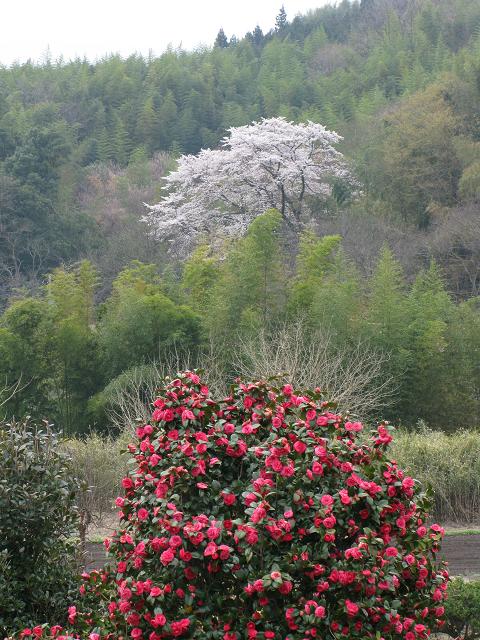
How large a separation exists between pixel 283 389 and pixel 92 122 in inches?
1824

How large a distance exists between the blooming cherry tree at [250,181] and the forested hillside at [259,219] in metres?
1.36

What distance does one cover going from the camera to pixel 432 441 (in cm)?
1229

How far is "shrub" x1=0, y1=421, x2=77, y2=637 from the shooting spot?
15.6 ft

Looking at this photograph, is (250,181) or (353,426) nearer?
(353,426)

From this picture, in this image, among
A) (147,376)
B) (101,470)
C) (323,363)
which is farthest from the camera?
(147,376)

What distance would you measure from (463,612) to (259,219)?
11.9 meters

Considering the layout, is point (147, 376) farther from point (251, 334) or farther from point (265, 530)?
point (265, 530)

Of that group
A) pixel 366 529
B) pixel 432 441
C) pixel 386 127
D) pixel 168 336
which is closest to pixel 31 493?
pixel 366 529

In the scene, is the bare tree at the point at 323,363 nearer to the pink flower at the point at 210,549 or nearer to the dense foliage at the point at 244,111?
the pink flower at the point at 210,549

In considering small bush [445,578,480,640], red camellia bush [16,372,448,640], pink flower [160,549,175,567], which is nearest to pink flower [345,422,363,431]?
red camellia bush [16,372,448,640]

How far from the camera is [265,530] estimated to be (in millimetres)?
3477

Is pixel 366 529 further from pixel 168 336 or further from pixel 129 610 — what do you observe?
pixel 168 336

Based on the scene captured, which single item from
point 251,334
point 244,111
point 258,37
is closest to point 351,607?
point 251,334

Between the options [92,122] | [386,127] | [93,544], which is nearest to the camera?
[93,544]
